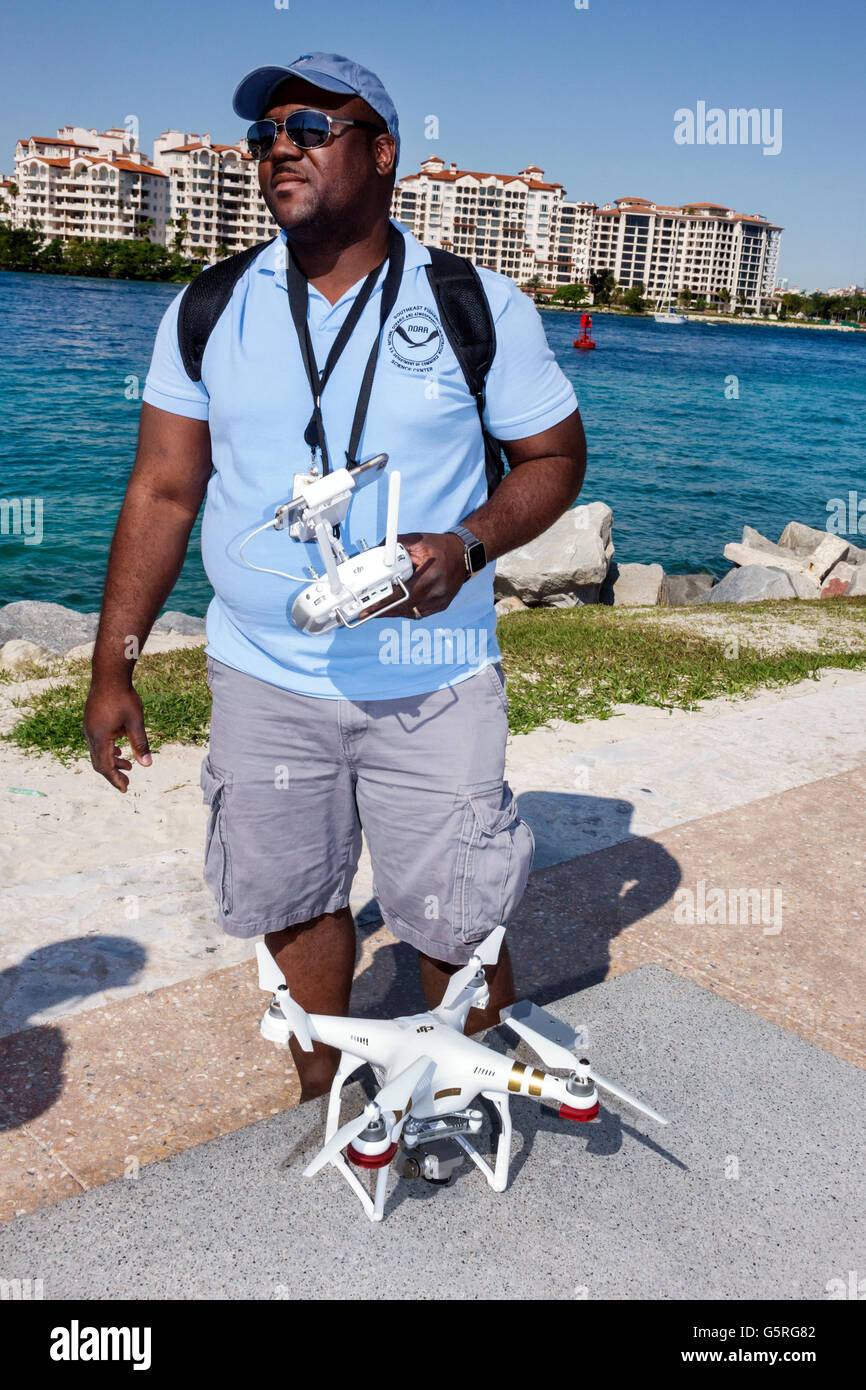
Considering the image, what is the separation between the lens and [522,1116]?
2.60m

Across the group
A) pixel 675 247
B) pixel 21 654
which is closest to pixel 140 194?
pixel 675 247

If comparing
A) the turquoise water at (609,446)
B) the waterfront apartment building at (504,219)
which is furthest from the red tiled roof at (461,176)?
the turquoise water at (609,446)

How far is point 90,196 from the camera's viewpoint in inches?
5012

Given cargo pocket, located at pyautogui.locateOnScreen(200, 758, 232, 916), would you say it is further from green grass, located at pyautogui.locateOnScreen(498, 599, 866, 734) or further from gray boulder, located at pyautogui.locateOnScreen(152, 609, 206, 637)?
gray boulder, located at pyautogui.locateOnScreen(152, 609, 206, 637)

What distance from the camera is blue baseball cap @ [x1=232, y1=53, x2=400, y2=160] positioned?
2.24m

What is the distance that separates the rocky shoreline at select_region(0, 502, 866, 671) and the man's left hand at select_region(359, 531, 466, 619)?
7401 millimetres

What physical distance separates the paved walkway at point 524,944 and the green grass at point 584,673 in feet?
3.82

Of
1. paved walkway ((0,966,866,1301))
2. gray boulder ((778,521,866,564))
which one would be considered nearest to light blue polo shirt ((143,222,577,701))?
paved walkway ((0,966,866,1301))

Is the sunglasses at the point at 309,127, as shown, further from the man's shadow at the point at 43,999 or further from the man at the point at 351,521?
the man's shadow at the point at 43,999

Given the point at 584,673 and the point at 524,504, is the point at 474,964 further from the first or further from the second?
the point at 584,673

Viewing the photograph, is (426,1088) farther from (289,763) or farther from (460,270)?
(460,270)

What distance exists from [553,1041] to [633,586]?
12790mm

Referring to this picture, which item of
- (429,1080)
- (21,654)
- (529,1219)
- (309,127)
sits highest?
(309,127)
